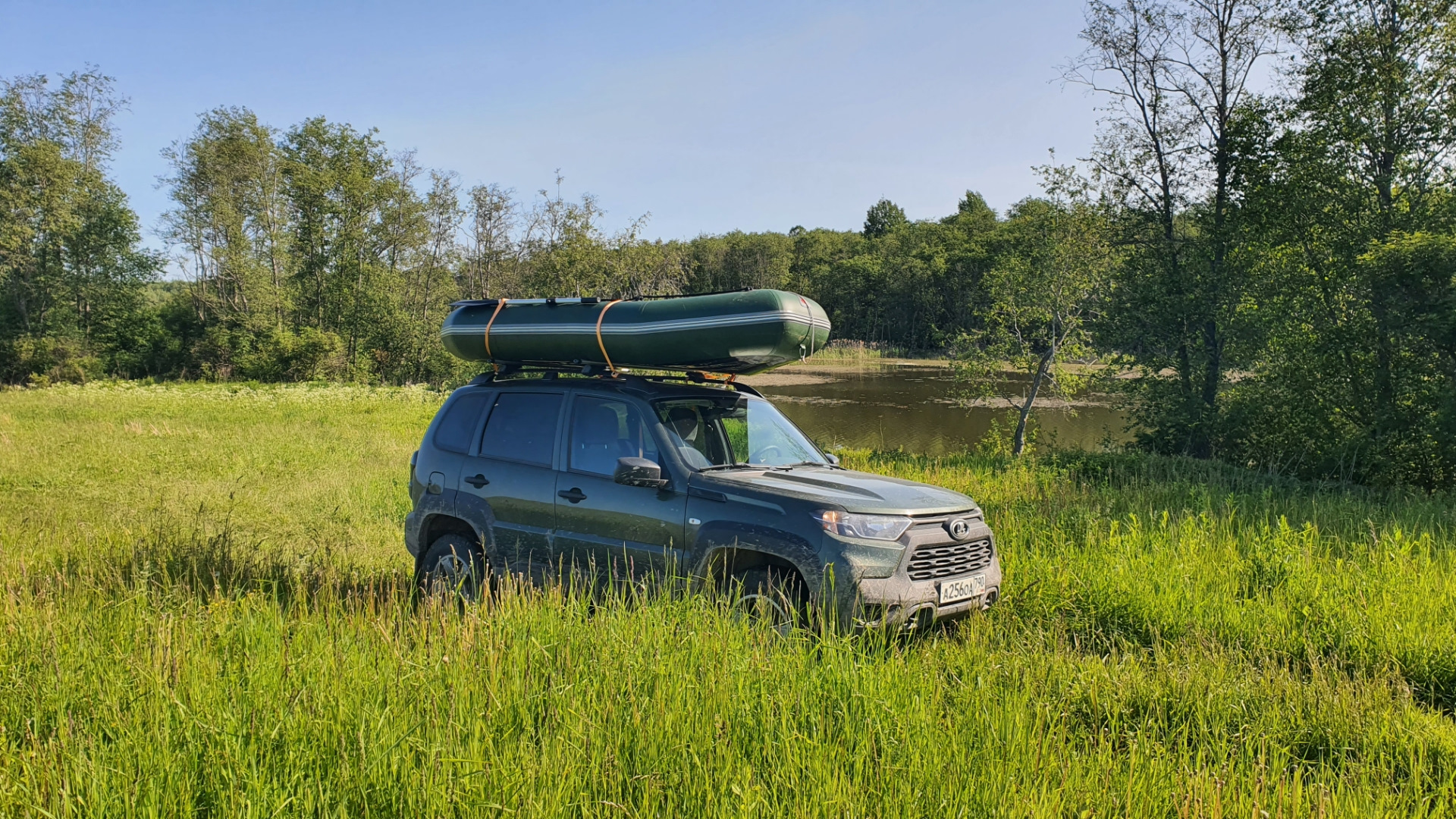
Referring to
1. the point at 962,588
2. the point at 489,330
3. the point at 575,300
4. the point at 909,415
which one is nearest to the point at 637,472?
the point at 575,300

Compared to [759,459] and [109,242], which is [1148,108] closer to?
[759,459]

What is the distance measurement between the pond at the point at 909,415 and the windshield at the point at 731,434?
12.3 m

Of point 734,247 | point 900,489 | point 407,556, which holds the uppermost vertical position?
point 734,247

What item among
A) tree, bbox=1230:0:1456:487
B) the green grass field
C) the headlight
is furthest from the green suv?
tree, bbox=1230:0:1456:487

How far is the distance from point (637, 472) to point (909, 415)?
28.9 m

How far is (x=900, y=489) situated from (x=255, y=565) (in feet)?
15.8

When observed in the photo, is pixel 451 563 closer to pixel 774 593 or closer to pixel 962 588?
pixel 774 593

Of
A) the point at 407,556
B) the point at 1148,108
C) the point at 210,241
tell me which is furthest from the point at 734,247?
the point at 407,556

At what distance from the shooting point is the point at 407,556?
7.61 meters

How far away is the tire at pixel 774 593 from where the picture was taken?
4031 mm

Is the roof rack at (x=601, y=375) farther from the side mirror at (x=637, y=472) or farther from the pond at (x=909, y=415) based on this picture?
the pond at (x=909, y=415)

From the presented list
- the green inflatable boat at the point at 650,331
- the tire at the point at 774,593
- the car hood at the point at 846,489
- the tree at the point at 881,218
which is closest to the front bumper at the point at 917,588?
the car hood at the point at 846,489

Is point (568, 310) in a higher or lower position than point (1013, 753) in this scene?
higher

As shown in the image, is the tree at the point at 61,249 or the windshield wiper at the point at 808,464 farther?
the tree at the point at 61,249
